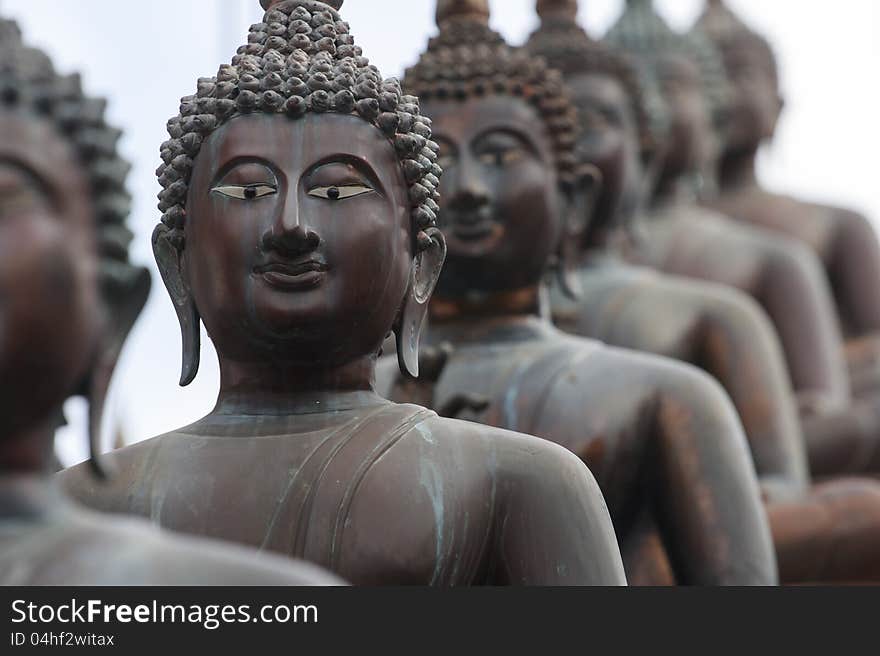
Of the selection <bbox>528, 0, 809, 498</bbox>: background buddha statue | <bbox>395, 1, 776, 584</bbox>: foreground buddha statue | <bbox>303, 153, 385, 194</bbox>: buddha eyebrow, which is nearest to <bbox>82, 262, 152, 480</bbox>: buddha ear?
<bbox>303, 153, 385, 194</bbox>: buddha eyebrow

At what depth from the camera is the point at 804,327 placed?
11.9m

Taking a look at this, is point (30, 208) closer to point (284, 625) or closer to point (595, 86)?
point (284, 625)

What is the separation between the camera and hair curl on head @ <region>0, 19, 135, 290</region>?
410 cm

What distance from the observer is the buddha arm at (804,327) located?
38.7 feet

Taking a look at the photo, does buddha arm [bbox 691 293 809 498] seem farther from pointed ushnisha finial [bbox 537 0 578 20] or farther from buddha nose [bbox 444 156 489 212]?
buddha nose [bbox 444 156 489 212]

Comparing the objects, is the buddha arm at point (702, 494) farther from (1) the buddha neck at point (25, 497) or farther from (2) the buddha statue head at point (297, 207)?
(1) the buddha neck at point (25, 497)

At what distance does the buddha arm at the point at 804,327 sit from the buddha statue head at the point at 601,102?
171 cm

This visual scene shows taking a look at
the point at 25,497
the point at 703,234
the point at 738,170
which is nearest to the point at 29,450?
the point at 25,497

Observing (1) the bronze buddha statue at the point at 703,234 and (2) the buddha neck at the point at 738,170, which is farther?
(2) the buddha neck at the point at 738,170

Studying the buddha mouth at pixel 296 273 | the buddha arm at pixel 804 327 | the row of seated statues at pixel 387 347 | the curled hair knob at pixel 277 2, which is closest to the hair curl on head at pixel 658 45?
the buddha arm at pixel 804 327

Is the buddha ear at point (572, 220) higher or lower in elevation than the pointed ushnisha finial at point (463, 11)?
lower

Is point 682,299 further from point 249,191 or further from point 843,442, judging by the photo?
point 249,191

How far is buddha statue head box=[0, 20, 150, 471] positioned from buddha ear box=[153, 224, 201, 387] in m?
1.62

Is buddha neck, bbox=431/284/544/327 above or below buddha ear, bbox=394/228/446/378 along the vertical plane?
below
